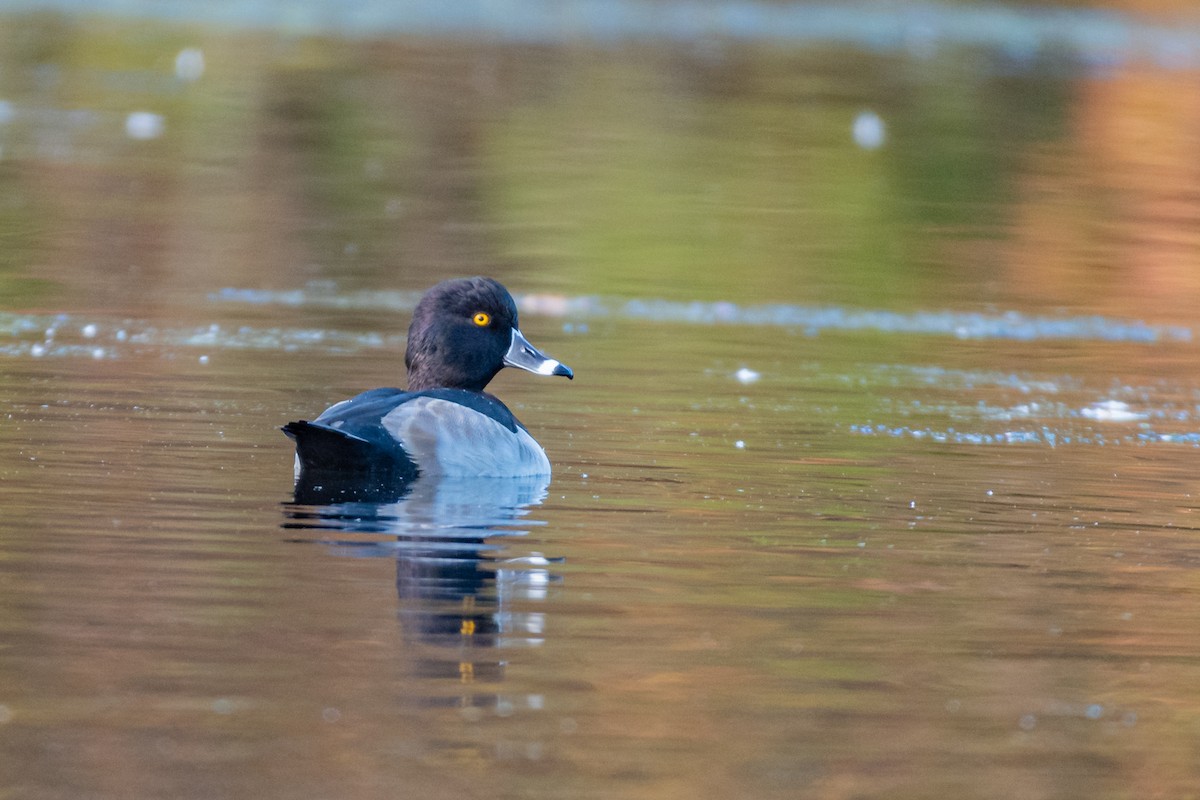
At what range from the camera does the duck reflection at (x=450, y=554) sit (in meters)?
5.81

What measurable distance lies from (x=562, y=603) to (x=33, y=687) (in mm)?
1664

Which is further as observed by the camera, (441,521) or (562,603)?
(441,521)

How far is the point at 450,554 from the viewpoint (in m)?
6.96

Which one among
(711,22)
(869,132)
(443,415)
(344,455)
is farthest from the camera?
(711,22)

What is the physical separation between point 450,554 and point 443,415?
5.41 ft

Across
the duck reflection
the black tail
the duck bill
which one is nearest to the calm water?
the duck reflection

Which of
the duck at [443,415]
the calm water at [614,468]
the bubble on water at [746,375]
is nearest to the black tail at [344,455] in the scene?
the duck at [443,415]

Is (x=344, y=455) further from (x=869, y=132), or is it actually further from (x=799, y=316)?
(x=869, y=132)

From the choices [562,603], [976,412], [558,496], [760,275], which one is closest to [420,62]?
[760,275]

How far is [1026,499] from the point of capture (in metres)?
8.47

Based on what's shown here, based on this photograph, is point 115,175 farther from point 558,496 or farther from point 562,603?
point 562,603

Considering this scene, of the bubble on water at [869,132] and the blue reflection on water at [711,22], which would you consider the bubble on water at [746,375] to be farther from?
the blue reflection on water at [711,22]

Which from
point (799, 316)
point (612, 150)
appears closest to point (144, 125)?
point (612, 150)

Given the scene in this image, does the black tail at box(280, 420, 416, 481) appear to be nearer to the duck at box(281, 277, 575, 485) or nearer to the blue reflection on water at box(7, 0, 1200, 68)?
the duck at box(281, 277, 575, 485)
